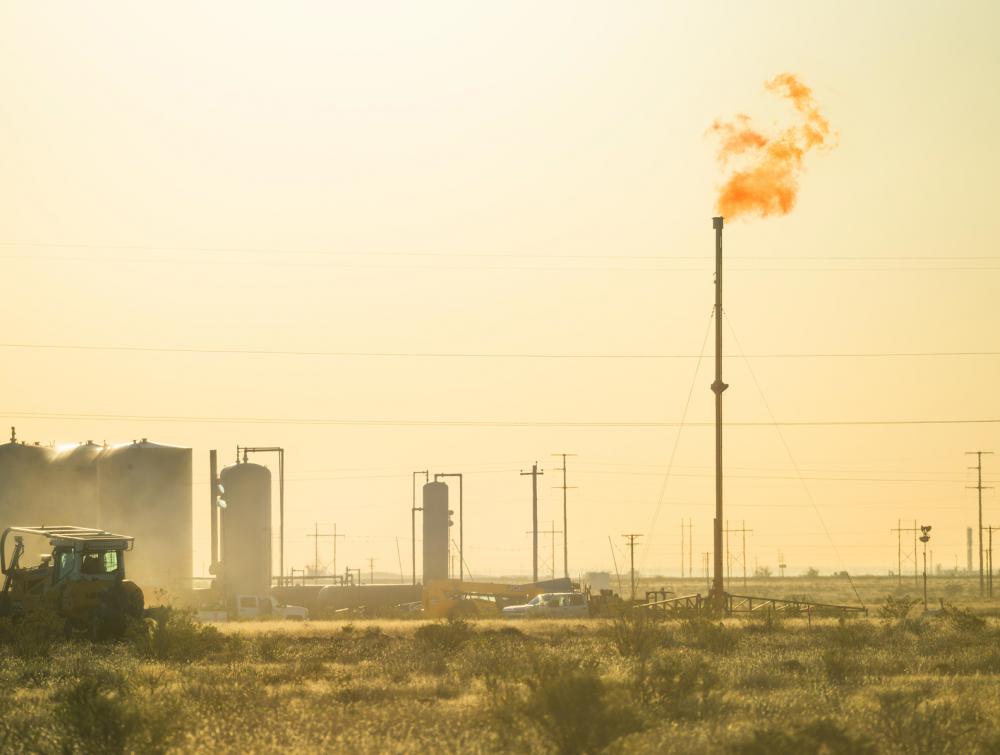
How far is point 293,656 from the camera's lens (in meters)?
30.4

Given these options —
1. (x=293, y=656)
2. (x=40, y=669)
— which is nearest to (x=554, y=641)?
(x=293, y=656)

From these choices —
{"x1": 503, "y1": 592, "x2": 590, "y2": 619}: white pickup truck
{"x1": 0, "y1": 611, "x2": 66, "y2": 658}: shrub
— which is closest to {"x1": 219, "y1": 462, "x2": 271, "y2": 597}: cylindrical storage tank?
{"x1": 503, "y1": 592, "x2": 590, "y2": 619}: white pickup truck

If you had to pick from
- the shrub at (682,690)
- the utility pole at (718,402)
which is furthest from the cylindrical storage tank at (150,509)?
the shrub at (682,690)

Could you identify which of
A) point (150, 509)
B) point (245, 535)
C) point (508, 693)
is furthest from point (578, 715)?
point (150, 509)

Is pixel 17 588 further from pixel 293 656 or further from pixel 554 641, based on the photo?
pixel 554 641

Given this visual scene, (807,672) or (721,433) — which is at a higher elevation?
(721,433)

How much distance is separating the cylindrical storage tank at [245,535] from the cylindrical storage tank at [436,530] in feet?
39.7

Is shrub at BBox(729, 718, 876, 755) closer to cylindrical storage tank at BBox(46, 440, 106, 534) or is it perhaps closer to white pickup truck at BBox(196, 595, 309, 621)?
white pickup truck at BBox(196, 595, 309, 621)

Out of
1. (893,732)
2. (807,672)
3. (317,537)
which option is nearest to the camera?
(893,732)

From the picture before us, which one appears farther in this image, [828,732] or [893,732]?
[893,732]

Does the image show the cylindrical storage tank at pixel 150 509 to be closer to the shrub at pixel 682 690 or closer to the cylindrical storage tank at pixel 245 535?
the cylindrical storage tank at pixel 245 535

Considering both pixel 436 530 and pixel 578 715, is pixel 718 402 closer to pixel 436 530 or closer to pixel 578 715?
pixel 578 715

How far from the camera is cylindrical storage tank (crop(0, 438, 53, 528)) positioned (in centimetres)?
7094

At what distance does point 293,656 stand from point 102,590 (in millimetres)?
8096
